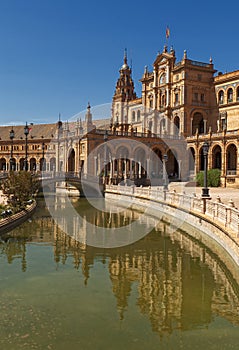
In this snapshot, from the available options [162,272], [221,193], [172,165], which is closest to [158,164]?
[172,165]

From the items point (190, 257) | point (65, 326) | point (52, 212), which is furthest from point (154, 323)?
point (52, 212)

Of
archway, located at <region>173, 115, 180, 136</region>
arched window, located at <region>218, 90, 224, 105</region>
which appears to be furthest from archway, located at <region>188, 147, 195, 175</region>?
arched window, located at <region>218, 90, 224, 105</region>

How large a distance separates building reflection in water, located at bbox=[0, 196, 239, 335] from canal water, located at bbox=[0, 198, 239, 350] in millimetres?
29

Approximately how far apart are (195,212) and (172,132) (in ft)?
136

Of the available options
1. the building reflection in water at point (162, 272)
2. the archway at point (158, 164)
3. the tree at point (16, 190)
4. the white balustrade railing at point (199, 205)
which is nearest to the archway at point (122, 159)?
the archway at point (158, 164)

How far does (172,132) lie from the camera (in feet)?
207

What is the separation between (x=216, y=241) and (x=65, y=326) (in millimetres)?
10613

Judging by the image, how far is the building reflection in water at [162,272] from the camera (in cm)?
1055

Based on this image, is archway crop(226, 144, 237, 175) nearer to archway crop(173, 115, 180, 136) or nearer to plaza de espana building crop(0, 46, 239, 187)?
plaza de espana building crop(0, 46, 239, 187)

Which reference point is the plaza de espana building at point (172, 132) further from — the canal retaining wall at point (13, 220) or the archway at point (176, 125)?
the canal retaining wall at point (13, 220)

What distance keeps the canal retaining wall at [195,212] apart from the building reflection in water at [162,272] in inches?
33.9

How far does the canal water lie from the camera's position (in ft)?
29.0

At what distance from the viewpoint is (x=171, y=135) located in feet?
201

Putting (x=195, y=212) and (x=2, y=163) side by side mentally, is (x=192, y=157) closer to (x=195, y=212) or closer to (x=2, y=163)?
(x=195, y=212)
